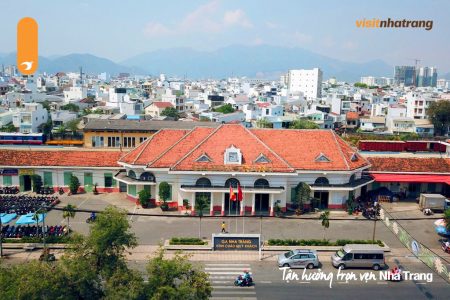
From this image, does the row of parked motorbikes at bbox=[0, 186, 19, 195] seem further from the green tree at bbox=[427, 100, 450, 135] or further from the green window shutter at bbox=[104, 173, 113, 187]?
the green tree at bbox=[427, 100, 450, 135]

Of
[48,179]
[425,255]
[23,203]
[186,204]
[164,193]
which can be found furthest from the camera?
[48,179]

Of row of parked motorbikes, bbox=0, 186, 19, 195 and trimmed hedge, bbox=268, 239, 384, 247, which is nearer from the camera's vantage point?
trimmed hedge, bbox=268, 239, 384, 247

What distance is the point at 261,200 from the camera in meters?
41.9

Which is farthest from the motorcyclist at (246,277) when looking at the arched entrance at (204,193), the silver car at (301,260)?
the arched entrance at (204,193)

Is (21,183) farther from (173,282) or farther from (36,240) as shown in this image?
(173,282)

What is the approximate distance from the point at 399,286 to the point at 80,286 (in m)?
20.1

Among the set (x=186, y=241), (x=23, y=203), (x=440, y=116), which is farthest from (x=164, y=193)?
(x=440, y=116)

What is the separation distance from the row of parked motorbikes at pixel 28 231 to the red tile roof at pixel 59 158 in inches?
458

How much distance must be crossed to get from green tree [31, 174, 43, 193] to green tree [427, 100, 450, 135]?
7805cm

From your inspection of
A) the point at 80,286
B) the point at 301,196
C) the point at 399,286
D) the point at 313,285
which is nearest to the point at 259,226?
the point at 301,196

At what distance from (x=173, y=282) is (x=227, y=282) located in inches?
390

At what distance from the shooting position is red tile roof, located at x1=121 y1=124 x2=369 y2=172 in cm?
4169

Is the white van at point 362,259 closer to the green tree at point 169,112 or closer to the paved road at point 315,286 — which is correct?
the paved road at point 315,286

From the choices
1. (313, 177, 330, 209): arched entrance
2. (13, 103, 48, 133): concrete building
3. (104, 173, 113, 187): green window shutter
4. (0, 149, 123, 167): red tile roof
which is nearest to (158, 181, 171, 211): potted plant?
(0, 149, 123, 167): red tile roof
